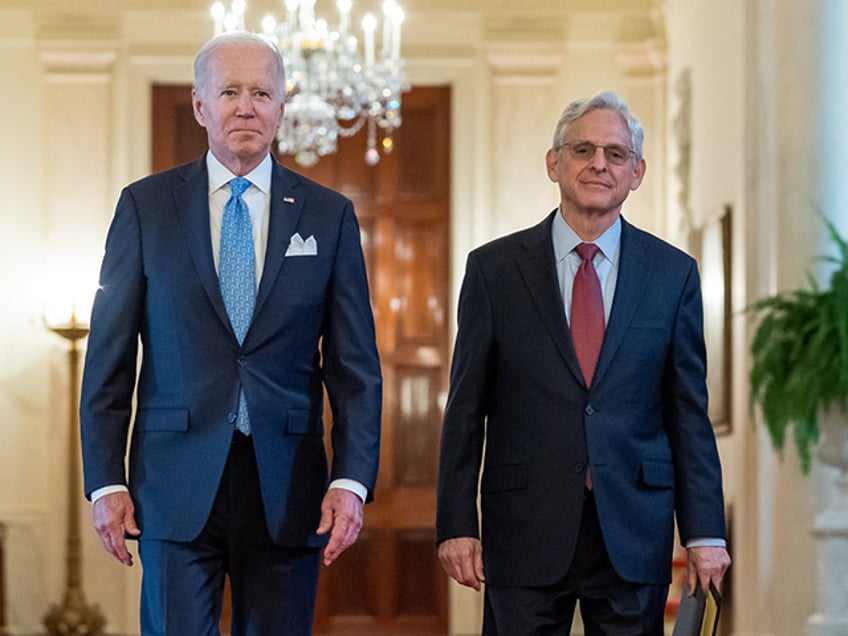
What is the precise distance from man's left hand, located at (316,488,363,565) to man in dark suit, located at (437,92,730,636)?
0.35 metres

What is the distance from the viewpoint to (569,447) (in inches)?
137

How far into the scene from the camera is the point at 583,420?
3.50 metres

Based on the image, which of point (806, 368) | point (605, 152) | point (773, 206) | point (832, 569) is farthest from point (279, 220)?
point (773, 206)

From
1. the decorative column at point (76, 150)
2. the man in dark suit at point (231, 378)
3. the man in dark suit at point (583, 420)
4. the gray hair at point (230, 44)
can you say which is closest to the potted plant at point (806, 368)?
the man in dark suit at point (583, 420)

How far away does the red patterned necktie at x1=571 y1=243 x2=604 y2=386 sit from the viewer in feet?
11.7

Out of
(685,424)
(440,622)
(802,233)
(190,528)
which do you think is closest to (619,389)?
(685,424)

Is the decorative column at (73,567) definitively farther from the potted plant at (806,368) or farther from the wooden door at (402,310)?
the potted plant at (806,368)

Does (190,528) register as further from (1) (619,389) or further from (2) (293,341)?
(1) (619,389)

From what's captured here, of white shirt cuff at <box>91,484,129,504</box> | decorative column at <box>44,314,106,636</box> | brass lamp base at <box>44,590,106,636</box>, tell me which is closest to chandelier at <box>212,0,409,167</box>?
decorative column at <box>44,314,106,636</box>

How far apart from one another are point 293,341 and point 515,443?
555 millimetres

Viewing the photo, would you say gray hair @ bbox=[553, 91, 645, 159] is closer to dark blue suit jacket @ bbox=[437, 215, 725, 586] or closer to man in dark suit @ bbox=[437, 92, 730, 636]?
man in dark suit @ bbox=[437, 92, 730, 636]

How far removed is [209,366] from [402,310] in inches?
275

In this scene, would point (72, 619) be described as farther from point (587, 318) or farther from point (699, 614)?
point (699, 614)

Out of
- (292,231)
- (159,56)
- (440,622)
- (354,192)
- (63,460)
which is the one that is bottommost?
Answer: (440,622)
